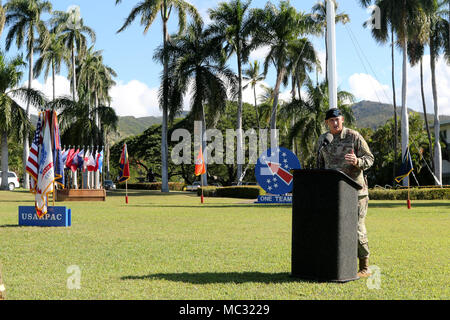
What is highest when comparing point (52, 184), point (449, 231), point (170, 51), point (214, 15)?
point (214, 15)

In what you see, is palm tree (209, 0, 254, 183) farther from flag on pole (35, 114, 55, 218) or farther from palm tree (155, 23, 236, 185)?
flag on pole (35, 114, 55, 218)

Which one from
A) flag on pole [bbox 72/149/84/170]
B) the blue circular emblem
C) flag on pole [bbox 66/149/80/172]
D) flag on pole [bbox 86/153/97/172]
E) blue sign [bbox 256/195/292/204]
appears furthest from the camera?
flag on pole [bbox 86/153/97/172]

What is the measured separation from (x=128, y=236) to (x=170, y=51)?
29491 millimetres

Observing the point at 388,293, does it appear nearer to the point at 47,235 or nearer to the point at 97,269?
the point at 97,269

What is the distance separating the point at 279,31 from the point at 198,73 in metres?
6.62

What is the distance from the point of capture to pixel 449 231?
472 inches

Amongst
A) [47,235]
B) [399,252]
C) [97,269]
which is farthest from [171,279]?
[47,235]

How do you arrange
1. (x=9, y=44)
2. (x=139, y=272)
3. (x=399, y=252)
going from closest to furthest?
1. (x=139, y=272)
2. (x=399, y=252)
3. (x=9, y=44)

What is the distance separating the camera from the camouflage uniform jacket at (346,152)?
6.12 meters

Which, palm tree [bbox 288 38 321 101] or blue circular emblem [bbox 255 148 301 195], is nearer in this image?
blue circular emblem [bbox 255 148 301 195]

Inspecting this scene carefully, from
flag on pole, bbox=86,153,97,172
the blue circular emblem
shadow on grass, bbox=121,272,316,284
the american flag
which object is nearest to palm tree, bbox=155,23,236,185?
flag on pole, bbox=86,153,97,172

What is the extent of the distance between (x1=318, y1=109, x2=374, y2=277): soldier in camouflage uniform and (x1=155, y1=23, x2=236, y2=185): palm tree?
32014 mm

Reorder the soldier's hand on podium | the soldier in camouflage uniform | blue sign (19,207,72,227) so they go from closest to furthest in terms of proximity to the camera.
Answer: the soldier's hand on podium < the soldier in camouflage uniform < blue sign (19,207,72,227)

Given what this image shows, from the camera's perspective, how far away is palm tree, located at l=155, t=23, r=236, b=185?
37906mm
